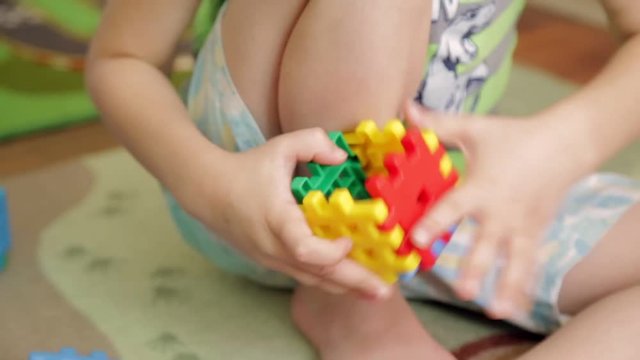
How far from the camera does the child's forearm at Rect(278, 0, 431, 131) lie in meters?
0.57

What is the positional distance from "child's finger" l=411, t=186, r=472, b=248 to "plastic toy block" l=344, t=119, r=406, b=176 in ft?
0.12

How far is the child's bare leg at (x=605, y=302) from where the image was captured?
0.61 m

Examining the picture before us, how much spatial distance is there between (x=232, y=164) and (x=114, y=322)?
24 centimetres

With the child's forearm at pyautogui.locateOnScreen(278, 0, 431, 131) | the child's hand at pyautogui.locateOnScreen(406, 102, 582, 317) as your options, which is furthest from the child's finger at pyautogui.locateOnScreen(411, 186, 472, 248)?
the child's forearm at pyautogui.locateOnScreen(278, 0, 431, 131)

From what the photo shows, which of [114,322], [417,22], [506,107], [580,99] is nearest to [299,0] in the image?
[417,22]

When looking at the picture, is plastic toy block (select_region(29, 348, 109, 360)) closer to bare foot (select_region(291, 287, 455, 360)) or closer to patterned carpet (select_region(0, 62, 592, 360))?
patterned carpet (select_region(0, 62, 592, 360))

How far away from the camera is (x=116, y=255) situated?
0.85 meters

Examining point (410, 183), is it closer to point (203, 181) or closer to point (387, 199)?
point (387, 199)

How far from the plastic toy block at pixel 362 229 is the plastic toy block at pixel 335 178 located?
12mm

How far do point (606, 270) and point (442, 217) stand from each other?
29 centimetres

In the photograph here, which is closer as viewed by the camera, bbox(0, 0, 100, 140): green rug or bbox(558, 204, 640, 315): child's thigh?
bbox(558, 204, 640, 315): child's thigh

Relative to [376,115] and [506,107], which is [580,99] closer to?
[376,115]

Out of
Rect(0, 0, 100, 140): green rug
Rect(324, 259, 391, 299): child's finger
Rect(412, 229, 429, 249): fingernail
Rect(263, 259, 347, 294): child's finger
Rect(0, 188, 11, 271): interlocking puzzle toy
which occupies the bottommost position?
Rect(0, 0, 100, 140): green rug

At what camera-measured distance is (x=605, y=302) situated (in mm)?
658
